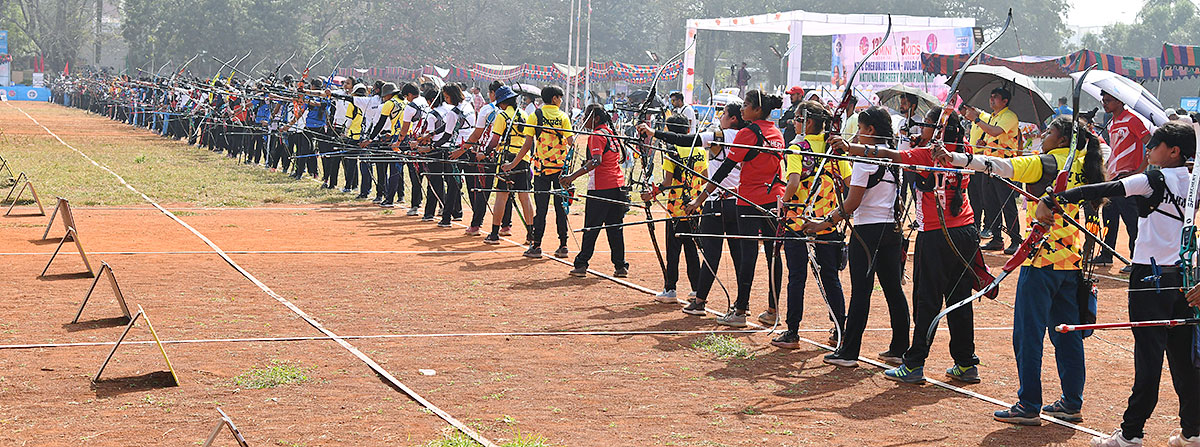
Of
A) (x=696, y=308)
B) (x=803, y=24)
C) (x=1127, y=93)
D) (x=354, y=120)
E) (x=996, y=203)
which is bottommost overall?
(x=696, y=308)

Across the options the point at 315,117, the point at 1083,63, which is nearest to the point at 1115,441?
the point at 315,117

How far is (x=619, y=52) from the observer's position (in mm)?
82812

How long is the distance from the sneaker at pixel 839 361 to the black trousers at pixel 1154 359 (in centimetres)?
214

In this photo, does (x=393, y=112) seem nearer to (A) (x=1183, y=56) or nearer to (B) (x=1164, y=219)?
(B) (x=1164, y=219)

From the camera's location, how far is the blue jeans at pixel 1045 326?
630 centimetres

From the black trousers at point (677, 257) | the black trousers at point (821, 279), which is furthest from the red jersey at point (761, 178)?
the black trousers at point (677, 257)

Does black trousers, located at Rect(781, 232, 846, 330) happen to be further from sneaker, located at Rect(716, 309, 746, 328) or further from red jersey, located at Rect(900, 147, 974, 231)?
red jersey, located at Rect(900, 147, 974, 231)

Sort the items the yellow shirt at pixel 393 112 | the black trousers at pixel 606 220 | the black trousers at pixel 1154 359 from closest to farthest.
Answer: the black trousers at pixel 1154 359
the black trousers at pixel 606 220
the yellow shirt at pixel 393 112

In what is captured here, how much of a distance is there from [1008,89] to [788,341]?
4818mm

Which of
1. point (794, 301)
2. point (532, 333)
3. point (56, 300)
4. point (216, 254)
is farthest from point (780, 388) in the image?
point (216, 254)

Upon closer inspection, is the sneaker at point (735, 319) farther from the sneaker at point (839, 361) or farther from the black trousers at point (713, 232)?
the sneaker at point (839, 361)

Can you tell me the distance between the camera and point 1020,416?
6441mm

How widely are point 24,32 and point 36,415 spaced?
9314 cm

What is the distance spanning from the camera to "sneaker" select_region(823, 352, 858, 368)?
7.81 meters
